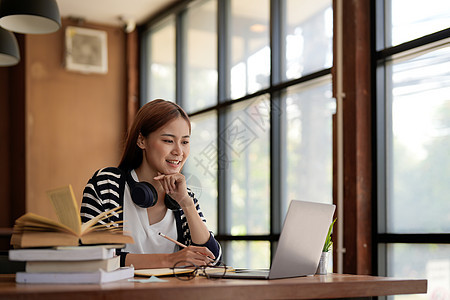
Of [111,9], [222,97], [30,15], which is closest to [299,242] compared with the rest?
[30,15]

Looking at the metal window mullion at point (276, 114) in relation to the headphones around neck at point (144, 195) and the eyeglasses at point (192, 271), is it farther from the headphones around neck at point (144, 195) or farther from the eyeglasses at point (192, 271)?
the eyeglasses at point (192, 271)

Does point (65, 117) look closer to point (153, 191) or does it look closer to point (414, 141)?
point (414, 141)

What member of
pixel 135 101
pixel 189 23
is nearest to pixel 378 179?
pixel 189 23

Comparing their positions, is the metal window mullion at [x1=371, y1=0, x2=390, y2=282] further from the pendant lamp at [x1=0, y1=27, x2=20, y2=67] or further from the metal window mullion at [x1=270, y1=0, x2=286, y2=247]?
the pendant lamp at [x1=0, y1=27, x2=20, y2=67]

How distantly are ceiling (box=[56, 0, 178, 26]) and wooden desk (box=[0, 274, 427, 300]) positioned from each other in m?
4.69

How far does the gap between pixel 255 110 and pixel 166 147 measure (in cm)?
221

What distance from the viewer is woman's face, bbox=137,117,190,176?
2287 millimetres

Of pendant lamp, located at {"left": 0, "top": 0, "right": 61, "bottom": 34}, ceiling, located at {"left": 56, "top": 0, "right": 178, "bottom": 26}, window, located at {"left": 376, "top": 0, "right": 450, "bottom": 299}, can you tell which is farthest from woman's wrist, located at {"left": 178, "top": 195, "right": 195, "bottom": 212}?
ceiling, located at {"left": 56, "top": 0, "right": 178, "bottom": 26}

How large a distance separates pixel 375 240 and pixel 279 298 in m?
1.99

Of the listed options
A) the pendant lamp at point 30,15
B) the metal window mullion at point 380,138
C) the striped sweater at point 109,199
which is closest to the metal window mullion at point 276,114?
the metal window mullion at point 380,138

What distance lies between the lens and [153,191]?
2.13 meters

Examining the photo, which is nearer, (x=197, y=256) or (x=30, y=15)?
(x=197, y=256)

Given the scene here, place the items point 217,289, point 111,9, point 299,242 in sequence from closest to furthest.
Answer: point 217,289 → point 299,242 → point 111,9

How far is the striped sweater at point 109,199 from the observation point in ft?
6.88
